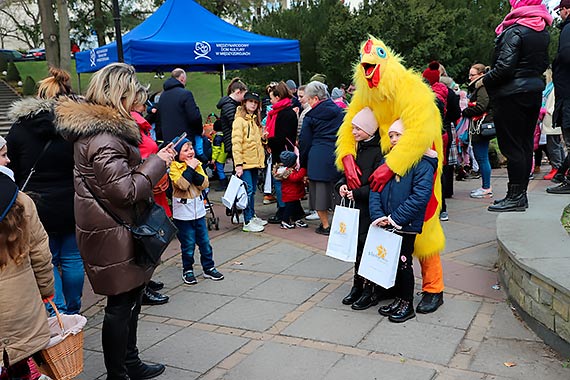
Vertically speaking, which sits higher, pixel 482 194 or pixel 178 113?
pixel 178 113

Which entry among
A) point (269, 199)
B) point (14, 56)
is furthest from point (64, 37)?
point (14, 56)

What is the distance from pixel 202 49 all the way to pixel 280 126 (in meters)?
3.35

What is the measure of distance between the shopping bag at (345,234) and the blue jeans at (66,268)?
1.92m

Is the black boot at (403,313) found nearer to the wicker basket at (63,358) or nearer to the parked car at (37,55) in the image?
the wicker basket at (63,358)

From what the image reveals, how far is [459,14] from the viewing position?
52.1 ft

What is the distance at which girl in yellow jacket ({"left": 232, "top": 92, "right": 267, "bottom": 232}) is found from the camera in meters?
7.24

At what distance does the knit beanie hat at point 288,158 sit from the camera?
7.27 m

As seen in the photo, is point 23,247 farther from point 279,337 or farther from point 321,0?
point 321,0

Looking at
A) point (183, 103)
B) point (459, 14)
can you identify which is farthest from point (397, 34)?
point (183, 103)

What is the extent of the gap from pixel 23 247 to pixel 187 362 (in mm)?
1493

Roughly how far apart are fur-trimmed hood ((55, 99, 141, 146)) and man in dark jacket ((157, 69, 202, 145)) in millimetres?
4172

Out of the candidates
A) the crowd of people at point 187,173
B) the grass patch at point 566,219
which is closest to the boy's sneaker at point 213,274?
the crowd of people at point 187,173

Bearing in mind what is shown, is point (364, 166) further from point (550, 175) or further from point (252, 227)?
point (550, 175)

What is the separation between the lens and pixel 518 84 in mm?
5676
